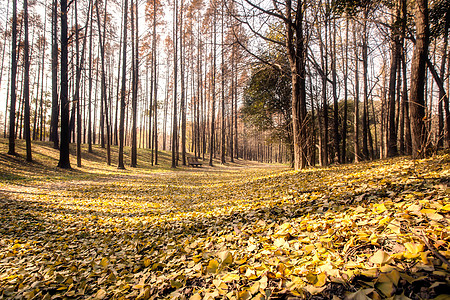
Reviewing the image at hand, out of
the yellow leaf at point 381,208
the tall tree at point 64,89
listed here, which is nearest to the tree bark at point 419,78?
the yellow leaf at point 381,208

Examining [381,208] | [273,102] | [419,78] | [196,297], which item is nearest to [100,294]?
[196,297]

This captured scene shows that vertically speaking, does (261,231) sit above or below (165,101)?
below

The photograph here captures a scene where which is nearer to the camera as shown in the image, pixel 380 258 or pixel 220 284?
pixel 380 258

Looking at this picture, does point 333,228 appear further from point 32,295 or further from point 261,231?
point 32,295

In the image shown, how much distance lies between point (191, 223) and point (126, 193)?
4340 millimetres

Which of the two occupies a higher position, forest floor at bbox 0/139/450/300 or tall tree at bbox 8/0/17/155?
tall tree at bbox 8/0/17/155

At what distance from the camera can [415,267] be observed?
1.20m

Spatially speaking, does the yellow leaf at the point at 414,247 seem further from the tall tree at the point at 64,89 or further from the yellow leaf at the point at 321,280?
the tall tree at the point at 64,89

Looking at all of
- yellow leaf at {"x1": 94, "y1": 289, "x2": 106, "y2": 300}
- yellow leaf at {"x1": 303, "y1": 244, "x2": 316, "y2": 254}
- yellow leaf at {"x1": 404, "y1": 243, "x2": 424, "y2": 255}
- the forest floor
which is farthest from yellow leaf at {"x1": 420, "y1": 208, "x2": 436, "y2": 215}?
yellow leaf at {"x1": 94, "y1": 289, "x2": 106, "y2": 300}

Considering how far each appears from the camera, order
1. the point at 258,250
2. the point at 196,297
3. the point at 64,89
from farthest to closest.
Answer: the point at 64,89 → the point at 258,250 → the point at 196,297

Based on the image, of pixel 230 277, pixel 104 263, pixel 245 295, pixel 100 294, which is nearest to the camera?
pixel 245 295

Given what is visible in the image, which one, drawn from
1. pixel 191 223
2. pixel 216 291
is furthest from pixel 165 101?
pixel 216 291

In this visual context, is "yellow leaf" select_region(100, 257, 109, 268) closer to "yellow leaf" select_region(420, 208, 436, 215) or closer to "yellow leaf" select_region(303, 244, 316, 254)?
"yellow leaf" select_region(303, 244, 316, 254)

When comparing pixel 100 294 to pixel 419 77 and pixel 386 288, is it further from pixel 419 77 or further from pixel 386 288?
pixel 419 77
